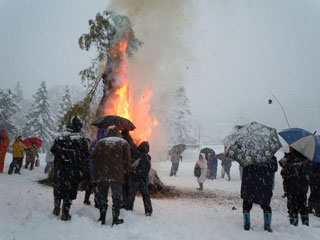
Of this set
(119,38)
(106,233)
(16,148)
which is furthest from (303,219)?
(16,148)

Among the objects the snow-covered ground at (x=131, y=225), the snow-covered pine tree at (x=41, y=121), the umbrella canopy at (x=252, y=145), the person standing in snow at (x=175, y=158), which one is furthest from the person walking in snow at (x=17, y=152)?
the snow-covered pine tree at (x=41, y=121)

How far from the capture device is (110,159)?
19.3 feet

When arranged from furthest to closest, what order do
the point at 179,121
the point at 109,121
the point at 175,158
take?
the point at 179,121, the point at 175,158, the point at 109,121

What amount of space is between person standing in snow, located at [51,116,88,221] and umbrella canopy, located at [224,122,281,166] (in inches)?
130

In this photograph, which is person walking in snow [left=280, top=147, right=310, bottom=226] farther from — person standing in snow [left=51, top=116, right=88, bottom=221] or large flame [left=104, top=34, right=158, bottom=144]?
large flame [left=104, top=34, right=158, bottom=144]

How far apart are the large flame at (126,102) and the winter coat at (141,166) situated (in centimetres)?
512

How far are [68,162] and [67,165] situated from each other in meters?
0.07

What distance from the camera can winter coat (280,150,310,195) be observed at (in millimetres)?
6480

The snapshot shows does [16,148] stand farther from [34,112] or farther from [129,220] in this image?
[34,112]

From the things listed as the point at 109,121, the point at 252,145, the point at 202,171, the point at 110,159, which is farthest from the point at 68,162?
the point at 202,171

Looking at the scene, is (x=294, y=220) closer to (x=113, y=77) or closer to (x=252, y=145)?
(x=252, y=145)

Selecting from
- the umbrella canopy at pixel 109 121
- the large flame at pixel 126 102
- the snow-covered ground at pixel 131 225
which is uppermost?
the large flame at pixel 126 102

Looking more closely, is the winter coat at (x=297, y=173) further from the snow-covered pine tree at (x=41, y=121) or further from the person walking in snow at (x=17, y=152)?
the snow-covered pine tree at (x=41, y=121)

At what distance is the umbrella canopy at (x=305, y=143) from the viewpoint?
6426mm
